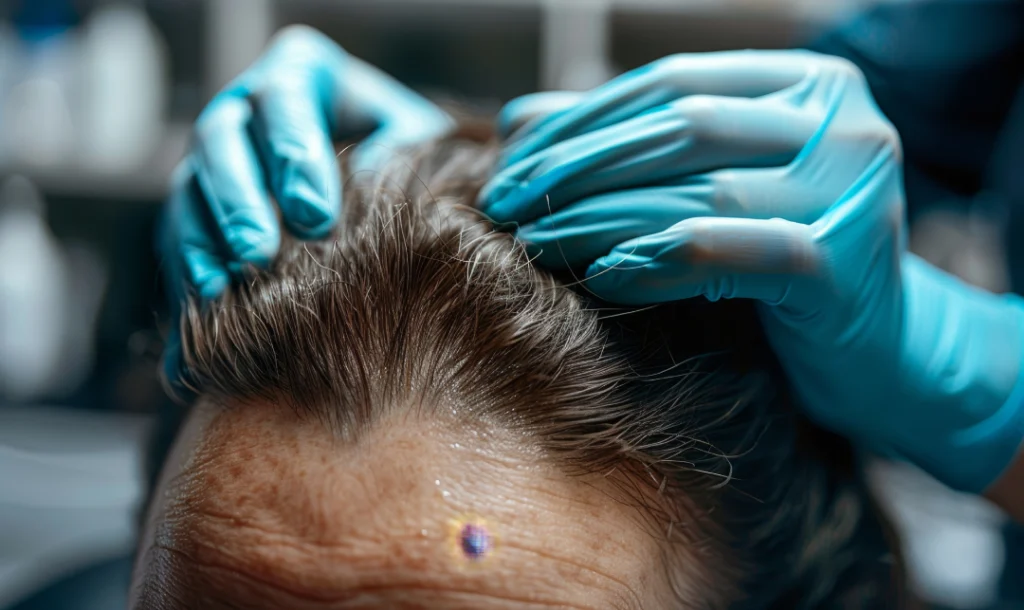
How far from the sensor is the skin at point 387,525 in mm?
456

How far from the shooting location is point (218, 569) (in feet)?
1.58

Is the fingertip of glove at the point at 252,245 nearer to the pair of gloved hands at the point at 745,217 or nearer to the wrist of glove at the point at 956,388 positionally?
the pair of gloved hands at the point at 745,217

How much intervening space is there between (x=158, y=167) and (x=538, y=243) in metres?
1.73

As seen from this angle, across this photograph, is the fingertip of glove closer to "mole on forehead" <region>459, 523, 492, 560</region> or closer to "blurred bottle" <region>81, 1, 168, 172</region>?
"mole on forehead" <region>459, 523, 492, 560</region>

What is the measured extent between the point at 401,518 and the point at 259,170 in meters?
0.39

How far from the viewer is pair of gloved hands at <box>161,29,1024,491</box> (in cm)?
54

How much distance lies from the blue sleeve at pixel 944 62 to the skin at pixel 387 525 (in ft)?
3.47

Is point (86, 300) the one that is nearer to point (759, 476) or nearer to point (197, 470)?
point (197, 470)

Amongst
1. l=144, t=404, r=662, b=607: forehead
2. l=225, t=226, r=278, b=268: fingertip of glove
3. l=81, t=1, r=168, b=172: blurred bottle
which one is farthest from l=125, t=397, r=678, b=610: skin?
l=81, t=1, r=168, b=172: blurred bottle

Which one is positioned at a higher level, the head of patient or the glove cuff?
the head of patient

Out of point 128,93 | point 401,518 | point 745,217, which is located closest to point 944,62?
point 745,217

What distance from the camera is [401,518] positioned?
0.46 metres

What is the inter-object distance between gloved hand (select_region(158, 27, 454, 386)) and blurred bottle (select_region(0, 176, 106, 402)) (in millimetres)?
1317

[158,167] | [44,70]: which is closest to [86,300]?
[158,167]
